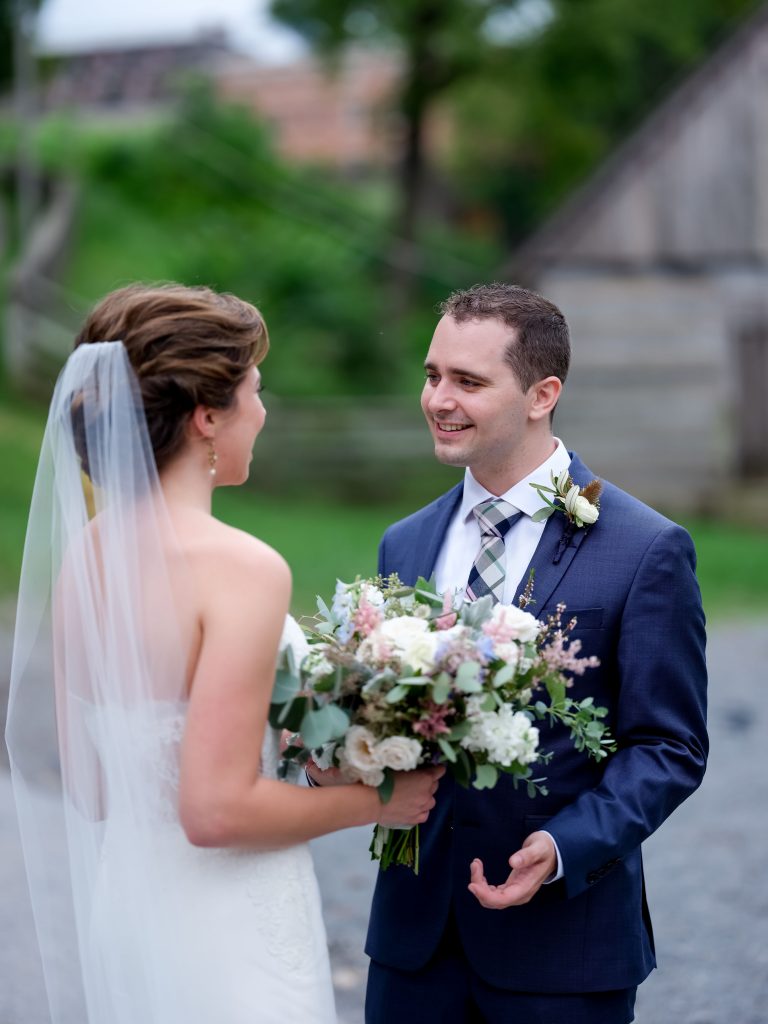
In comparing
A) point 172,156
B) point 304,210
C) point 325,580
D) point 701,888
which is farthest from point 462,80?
point 701,888

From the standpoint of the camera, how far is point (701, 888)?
20.3 ft

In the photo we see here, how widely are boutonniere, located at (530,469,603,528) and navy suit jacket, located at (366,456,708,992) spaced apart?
0.14 ft

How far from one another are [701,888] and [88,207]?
25.0 metres

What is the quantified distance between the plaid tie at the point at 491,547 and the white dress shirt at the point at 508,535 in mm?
14

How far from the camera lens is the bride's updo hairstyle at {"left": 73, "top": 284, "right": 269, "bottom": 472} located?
2561 mm

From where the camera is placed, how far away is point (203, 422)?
260 centimetres

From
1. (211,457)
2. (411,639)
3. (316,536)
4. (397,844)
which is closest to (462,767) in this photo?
(411,639)

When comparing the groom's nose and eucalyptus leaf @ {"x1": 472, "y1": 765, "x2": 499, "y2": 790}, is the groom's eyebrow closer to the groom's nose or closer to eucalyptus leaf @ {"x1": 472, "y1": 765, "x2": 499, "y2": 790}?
the groom's nose

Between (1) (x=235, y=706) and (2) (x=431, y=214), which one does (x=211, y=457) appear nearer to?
(1) (x=235, y=706)

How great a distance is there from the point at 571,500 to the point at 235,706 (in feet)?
3.38

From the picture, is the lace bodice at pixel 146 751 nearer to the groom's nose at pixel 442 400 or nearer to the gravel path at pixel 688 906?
the groom's nose at pixel 442 400

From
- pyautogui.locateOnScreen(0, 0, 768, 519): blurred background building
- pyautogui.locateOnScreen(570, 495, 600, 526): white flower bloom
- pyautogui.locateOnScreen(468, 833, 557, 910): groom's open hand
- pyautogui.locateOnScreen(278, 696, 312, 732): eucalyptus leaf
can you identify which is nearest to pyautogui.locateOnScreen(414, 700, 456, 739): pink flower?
pyautogui.locateOnScreen(278, 696, 312, 732): eucalyptus leaf

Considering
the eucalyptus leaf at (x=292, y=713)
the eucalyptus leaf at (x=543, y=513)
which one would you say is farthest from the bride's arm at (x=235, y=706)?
the eucalyptus leaf at (x=543, y=513)

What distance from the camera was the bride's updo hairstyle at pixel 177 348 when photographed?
8.40 ft
